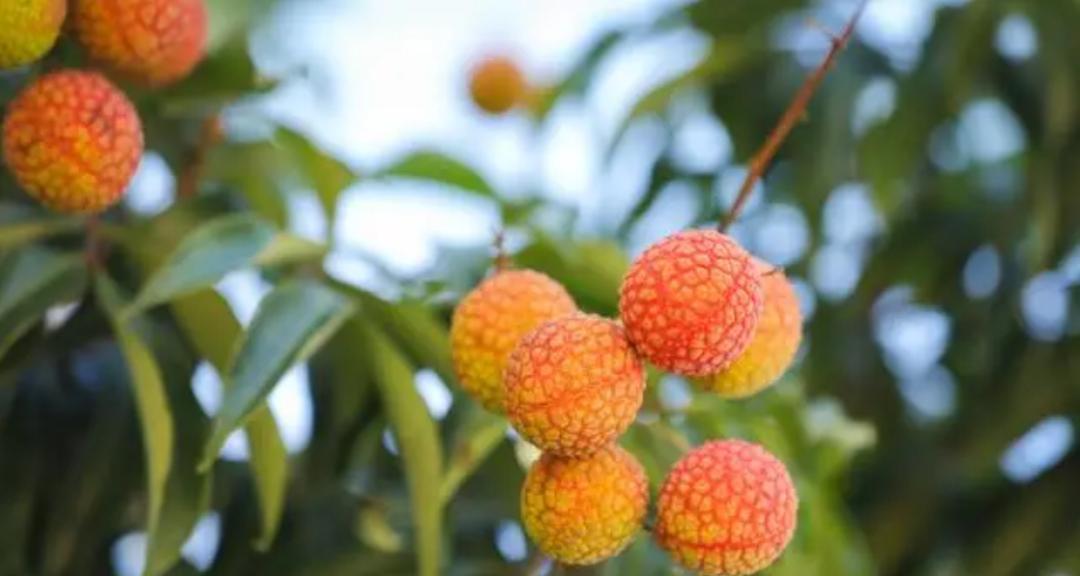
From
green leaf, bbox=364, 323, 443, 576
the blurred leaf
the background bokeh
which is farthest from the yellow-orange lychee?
green leaf, bbox=364, 323, 443, 576

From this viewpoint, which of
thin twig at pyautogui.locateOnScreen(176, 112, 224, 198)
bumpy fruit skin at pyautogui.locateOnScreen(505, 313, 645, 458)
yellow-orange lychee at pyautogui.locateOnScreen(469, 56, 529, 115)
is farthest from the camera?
yellow-orange lychee at pyautogui.locateOnScreen(469, 56, 529, 115)

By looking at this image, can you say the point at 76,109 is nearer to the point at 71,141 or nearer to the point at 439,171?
the point at 71,141

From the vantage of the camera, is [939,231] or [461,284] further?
[939,231]

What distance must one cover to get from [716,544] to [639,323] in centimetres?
7

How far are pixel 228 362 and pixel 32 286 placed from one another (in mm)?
87

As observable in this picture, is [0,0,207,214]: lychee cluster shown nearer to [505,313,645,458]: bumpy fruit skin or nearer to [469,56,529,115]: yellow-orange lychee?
[505,313,645,458]: bumpy fruit skin

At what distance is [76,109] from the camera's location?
602 mm

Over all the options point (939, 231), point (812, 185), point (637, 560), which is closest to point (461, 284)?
point (637, 560)

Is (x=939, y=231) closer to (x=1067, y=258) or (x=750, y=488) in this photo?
(x=1067, y=258)

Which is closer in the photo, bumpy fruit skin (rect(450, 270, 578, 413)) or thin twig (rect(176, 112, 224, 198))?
bumpy fruit skin (rect(450, 270, 578, 413))

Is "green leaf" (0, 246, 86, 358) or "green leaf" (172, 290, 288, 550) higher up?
"green leaf" (0, 246, 86, 358)

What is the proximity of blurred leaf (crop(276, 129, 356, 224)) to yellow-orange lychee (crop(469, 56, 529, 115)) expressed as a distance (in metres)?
0.50

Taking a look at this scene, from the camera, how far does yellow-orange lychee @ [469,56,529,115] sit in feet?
4.37

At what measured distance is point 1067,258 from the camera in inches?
42.8
